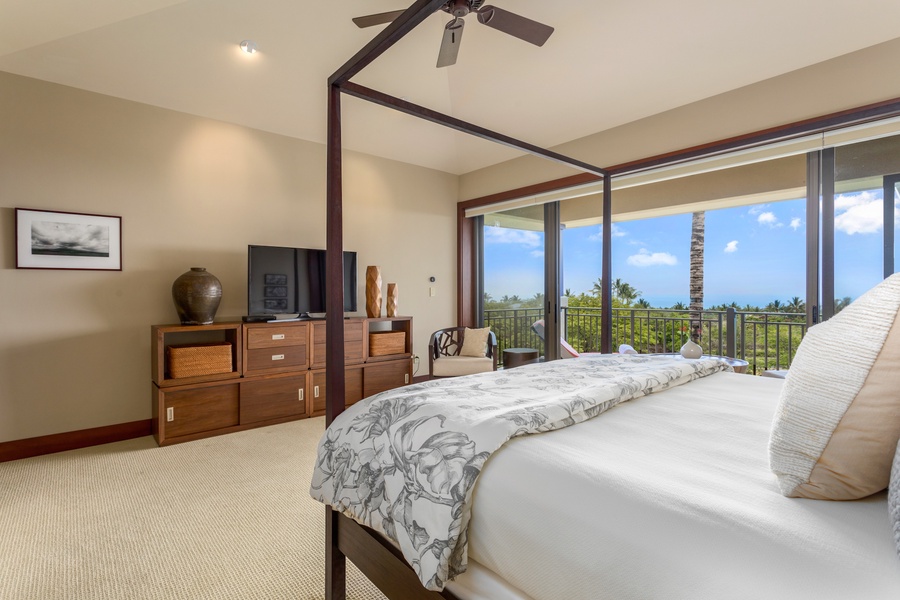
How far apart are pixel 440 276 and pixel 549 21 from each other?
117 inches

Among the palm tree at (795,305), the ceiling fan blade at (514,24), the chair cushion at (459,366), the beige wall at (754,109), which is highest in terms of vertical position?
the ceiling fan blade at (514,24)

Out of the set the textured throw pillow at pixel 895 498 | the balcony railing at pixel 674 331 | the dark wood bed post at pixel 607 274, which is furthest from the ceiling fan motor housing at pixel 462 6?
the balcony railing at pixel 674 331

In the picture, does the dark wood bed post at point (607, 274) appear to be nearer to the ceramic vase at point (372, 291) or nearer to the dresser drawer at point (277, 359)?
the ceramic vase at point (372, 291)

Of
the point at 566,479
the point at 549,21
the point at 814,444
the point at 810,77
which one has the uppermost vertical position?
the point at 549,21

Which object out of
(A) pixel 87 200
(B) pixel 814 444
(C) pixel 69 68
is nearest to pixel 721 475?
(B) pixel 814 444

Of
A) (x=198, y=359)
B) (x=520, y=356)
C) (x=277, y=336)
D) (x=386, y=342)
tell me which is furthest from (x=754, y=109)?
(x=198, y=359)

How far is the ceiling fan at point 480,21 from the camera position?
2.22 m

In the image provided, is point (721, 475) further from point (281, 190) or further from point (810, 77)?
point (281, 190)

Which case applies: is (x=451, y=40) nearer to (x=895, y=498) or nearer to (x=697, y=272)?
(x=895, y=498)

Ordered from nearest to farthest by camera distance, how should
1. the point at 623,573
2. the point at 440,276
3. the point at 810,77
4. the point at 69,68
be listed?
the point at 623,573 < the point at 810,77 < the point at 69,68 < the point at 440,276

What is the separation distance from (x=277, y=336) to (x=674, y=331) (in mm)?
5146

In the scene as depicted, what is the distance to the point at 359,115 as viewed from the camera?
4.33 metres

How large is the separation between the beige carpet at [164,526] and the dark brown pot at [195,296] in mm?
988

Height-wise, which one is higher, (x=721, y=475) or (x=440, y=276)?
Result: (x=440, y=276)
